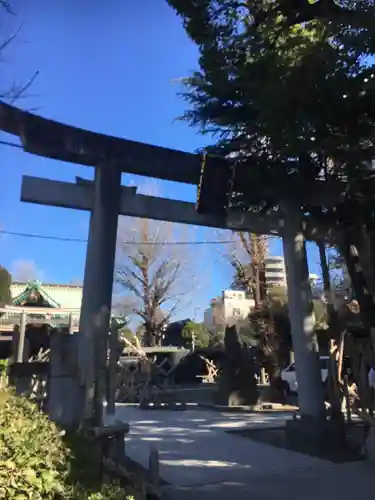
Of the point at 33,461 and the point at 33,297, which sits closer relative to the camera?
the point at 33,461

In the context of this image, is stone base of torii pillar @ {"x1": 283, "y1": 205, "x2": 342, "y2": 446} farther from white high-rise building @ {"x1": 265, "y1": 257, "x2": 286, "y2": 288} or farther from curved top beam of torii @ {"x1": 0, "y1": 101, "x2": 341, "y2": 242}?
→ white high-rise building @ {"x1": 265, "y1": 257, "x2": 286, "y2": 288}

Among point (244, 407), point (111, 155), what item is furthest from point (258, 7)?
point (244, 407)

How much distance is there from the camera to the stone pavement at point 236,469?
5383 mm

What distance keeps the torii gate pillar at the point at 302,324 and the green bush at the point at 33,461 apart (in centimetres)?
492

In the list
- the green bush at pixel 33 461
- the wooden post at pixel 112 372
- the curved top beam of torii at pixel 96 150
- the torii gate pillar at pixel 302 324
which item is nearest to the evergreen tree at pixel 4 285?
the curved top beam of torii at pixel 96 150

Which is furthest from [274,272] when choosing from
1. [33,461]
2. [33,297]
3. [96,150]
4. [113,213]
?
[33,461]

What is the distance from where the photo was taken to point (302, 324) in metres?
8.23

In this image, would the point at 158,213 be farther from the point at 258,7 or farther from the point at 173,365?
the point at 173,365

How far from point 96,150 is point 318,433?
214 inches

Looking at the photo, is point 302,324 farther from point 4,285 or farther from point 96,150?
point 4,285

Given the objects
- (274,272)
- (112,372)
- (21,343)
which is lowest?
(112,372)

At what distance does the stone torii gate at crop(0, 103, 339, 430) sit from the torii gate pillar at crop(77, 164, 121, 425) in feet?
0.04

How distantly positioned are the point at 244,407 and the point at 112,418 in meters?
8.19

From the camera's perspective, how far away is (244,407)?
46.1 feet
